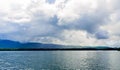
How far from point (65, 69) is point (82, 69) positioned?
6.76 meters

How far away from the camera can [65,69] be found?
289 feet

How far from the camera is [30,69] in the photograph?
89250 millimetres

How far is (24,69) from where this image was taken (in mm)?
90125

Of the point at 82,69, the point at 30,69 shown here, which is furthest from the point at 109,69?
the point at 30,69

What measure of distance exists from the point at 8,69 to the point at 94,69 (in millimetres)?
33804

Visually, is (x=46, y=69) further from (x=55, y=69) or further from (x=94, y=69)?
(x=94, y=69)

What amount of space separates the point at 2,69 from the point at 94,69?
3630cm

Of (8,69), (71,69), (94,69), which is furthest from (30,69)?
(94,69)

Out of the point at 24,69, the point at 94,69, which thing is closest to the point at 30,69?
the point at 24,69

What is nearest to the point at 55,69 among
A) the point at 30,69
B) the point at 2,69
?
the point at 30,69

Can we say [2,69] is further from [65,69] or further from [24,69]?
[65,69]

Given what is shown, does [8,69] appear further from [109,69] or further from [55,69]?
[109,69]

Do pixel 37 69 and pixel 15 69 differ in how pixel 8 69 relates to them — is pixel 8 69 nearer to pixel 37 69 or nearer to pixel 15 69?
pixel 15 69

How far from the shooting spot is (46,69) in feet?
289
